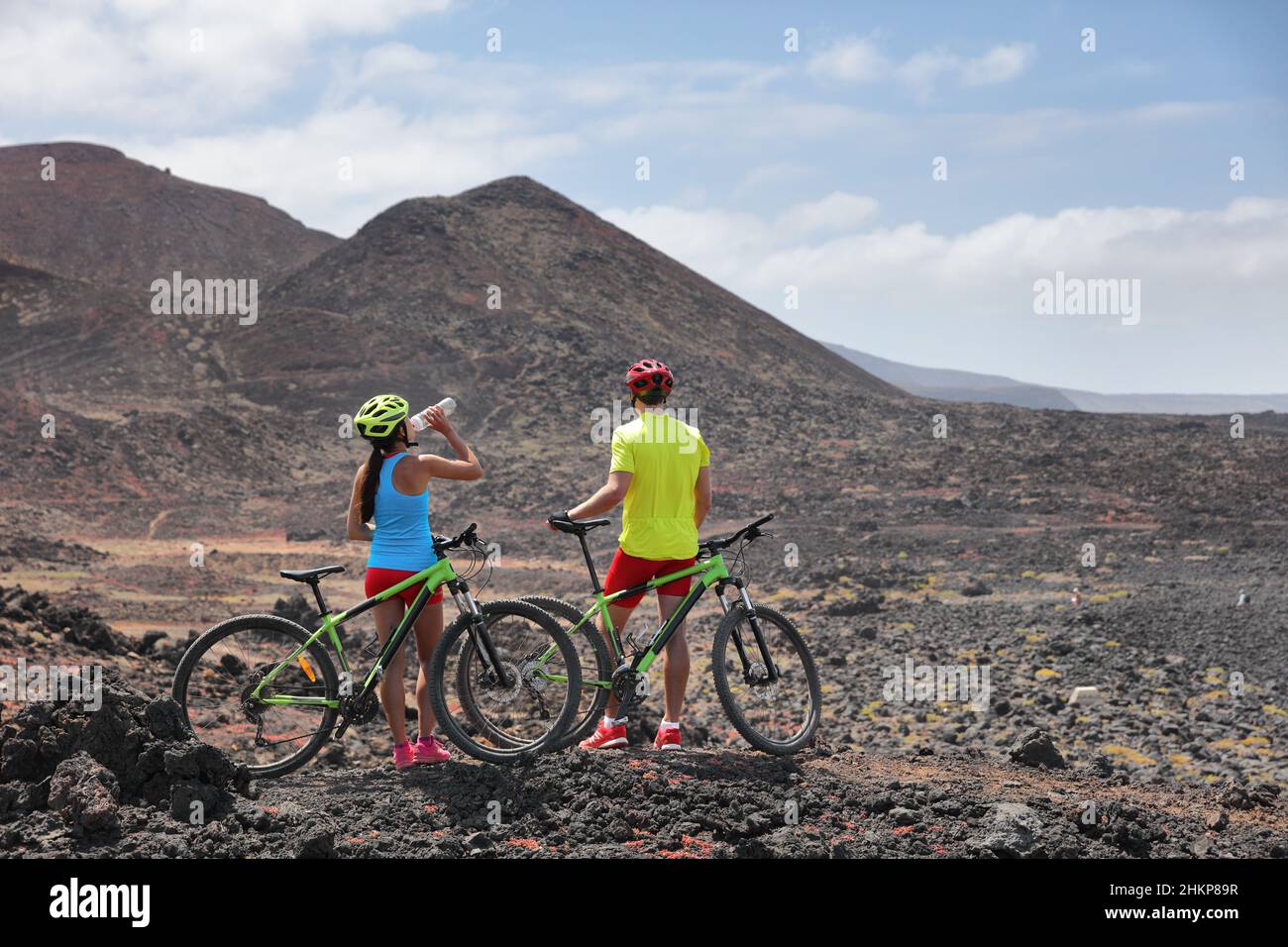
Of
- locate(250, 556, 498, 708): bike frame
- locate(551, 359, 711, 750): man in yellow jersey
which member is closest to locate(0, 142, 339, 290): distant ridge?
locate(250, 556, 498, 708): bike frame

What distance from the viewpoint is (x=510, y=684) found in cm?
516

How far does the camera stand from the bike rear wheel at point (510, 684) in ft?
16.8

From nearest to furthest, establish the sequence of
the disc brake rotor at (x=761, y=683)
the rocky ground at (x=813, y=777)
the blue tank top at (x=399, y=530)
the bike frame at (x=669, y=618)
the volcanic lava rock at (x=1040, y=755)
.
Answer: the rocky ground at (x=813, y=777)
the blue tank top at (x=399, y=530)
the bike frame at (x=669, y=618)
the disc brake rotor at (x=761, y=683)
the volcanic lava rock at (x=1040, y=755)

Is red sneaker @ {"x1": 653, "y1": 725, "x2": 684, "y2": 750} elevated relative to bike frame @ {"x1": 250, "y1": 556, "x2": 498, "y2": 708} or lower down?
lower down

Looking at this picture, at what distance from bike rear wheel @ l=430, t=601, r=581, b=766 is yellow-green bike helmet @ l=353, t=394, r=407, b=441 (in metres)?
0.93

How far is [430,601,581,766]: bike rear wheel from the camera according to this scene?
511cm

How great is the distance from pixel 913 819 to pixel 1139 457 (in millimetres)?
28159

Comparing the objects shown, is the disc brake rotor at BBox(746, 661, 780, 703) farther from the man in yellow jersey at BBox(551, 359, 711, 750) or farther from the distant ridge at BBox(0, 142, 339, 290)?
the distant ridge at BBox(0, 142, 339, 290)

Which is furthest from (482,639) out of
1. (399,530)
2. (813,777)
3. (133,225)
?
(133,225)

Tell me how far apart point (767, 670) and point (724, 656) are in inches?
9.5

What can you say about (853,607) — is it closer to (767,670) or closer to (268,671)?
(767,670)

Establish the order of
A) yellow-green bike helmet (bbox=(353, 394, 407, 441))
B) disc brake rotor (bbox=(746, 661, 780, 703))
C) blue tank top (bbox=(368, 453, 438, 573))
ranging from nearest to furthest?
1. yellow-green bike helmet (bbox=(353, 394, 407, 441))
2. blue tank top (bbox=(368, 453, 438, 573))
3. disc brake rotor (bbox=(746, 661, 780, 703))

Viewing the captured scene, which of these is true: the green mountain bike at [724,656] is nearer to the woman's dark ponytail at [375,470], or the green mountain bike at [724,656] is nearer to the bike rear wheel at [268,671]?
the woman's dark ponytail at [375,470]

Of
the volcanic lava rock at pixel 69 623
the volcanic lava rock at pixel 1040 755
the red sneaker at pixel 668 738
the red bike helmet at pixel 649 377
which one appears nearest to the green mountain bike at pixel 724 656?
the red sneaker at pixel 668 738
